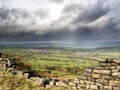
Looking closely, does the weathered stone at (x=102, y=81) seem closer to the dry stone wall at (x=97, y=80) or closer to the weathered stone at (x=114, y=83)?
the dry stone wall at (x=97, y=80)

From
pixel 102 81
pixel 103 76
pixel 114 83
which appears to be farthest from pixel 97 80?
pixel 114 83

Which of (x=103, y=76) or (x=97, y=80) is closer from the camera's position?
(x=103, y=76)

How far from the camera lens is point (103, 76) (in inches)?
867

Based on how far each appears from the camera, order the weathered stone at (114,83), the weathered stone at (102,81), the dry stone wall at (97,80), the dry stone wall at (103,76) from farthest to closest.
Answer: the weathered stone at (102,81) < the dry stone wall at (97,80) < the dry stone wall at (103,76) < the weathered stone at (114,83)

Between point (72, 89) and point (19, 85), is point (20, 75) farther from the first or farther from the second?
point (72, 89)

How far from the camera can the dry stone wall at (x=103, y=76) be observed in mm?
21297

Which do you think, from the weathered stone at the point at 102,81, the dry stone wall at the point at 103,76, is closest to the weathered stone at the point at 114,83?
the dry stone wall at the point at 103,76

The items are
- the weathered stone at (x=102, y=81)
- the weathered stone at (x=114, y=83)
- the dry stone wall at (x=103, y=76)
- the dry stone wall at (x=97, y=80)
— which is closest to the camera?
the weathered stone at (x=114, y=83)

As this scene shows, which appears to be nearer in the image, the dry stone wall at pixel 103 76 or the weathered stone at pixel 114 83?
the weathered stone at pixel 114 83

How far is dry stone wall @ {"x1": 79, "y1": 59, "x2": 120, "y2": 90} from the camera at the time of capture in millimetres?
21297

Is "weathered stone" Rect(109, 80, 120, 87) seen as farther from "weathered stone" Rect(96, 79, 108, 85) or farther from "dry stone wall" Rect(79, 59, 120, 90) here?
"weathered stone" Rect(96, 79, 108, 85)

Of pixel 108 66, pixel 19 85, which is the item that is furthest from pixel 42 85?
pixel 108 66

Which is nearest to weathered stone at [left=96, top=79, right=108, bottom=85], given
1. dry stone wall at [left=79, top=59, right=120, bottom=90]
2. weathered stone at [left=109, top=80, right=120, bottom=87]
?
dry stone wall at [left=79, top=59, right=120, bottom=90]

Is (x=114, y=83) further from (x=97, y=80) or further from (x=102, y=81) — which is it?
(x=97, y=80)
